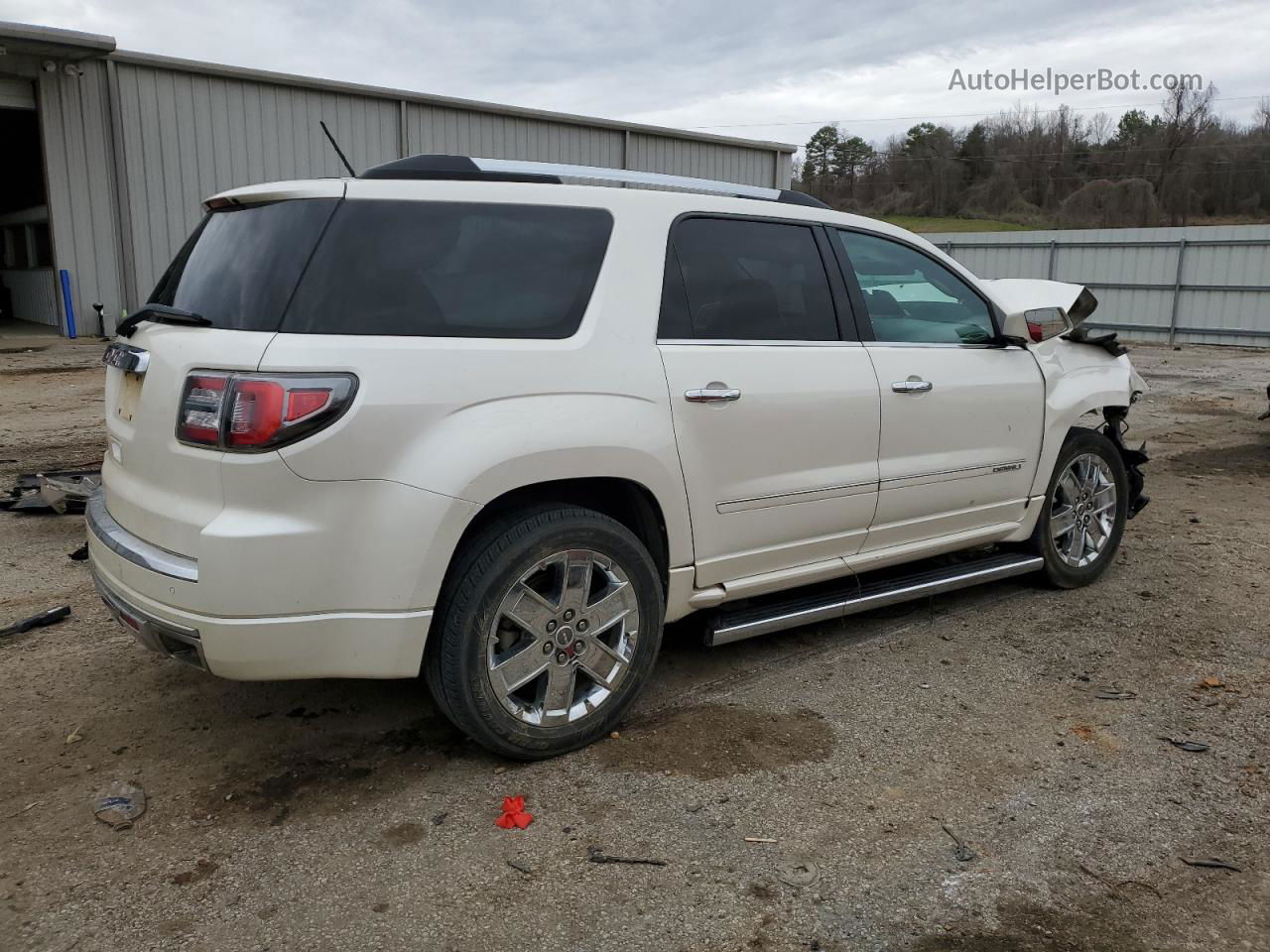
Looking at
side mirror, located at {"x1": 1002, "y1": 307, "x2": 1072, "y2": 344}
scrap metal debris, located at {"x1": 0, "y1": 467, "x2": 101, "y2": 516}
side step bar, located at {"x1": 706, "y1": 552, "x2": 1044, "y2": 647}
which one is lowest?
scrap metal debris, located at {"x1": 0, "y1": 467, "x2": 101, "y2": 516}

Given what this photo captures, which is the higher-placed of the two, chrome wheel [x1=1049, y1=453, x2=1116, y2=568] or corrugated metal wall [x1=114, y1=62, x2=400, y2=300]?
corrugated metal wall [x1=114, y1=62, x2=400, y2=300]

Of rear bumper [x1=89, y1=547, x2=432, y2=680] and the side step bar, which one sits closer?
rear bumper [x1=89, y1=547, x2=432, y2=680]

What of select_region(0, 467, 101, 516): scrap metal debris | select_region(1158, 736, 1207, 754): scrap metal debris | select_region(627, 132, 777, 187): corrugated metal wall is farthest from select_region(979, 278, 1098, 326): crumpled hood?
select_region(627, 132, 777, 187): corrugated metal wall

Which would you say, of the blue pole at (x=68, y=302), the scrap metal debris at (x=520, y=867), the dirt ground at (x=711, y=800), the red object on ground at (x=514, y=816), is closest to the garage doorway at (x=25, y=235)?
the blue pole at (x=68, y=302)

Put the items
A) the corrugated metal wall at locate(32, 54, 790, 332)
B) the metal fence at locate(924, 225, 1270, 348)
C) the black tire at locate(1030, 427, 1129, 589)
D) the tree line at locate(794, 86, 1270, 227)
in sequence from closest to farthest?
1. the black tire at locate(1030, 427, 1129, 589)
2. the corrugated metal wall at locate(32, 54, 790, 332)
3. the metal fence at locate(924, 225, 1270, 348)
4. the tree line at locate(794, 86, 1270, 227)

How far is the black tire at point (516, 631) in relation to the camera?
3047mm

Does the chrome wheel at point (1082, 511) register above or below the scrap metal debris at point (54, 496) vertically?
above

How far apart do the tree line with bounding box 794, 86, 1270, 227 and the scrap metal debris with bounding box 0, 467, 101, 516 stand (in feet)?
153

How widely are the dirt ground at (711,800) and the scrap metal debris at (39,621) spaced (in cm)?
6

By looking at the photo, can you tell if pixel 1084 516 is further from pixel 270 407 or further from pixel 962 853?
pixel 270 407

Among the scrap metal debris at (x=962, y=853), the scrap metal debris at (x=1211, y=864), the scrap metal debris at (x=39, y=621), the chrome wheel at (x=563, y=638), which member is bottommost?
the scrap metal debris at (x=962, y=853)

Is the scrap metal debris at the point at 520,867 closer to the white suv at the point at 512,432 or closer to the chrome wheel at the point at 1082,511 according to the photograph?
the white suv at the point at 512,432

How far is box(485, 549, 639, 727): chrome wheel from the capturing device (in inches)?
125

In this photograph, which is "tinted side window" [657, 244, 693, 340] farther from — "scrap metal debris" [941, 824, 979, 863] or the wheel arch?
"scrap metal debris" [941, 824, 979, 863]
